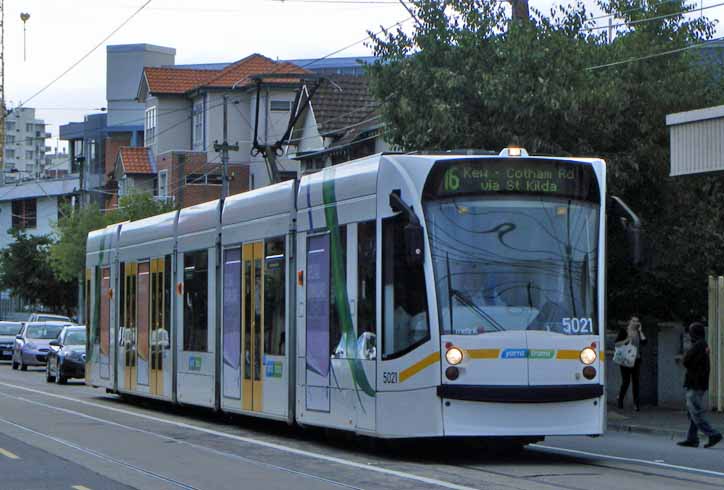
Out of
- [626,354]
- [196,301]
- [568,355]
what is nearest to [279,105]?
[626,354]

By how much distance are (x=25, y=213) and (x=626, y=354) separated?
7009 cm

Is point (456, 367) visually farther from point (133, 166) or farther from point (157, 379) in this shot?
point (133, 166)

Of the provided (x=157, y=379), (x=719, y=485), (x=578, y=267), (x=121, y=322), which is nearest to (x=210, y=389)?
(x=157, y=379)

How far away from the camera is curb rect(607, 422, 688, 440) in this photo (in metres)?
20.3

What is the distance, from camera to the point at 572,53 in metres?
24.7

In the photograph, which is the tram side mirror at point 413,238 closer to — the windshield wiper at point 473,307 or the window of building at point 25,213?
the windshield wiper at point 473,307

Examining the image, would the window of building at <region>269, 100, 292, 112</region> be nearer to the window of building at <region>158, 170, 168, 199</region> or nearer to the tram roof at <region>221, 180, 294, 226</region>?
the window of building at <region>158, 170, 168, 199</region>

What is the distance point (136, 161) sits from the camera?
66500 mm

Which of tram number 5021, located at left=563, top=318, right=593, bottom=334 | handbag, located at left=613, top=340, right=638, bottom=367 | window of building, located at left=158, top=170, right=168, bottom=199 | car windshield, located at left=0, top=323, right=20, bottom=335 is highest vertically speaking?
window of building, located at left=158, top=170, right=168, bottom=199

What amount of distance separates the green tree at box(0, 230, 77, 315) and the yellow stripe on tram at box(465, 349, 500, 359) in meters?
54.7

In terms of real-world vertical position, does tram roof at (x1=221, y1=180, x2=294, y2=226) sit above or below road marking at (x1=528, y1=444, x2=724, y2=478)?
above

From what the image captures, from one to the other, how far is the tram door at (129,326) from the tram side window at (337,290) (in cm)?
966

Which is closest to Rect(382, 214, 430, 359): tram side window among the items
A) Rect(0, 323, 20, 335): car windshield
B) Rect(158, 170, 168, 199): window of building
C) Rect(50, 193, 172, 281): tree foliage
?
Rect(50, 193, 172, 281): tree foliage

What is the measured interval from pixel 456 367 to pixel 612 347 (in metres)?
13.3
